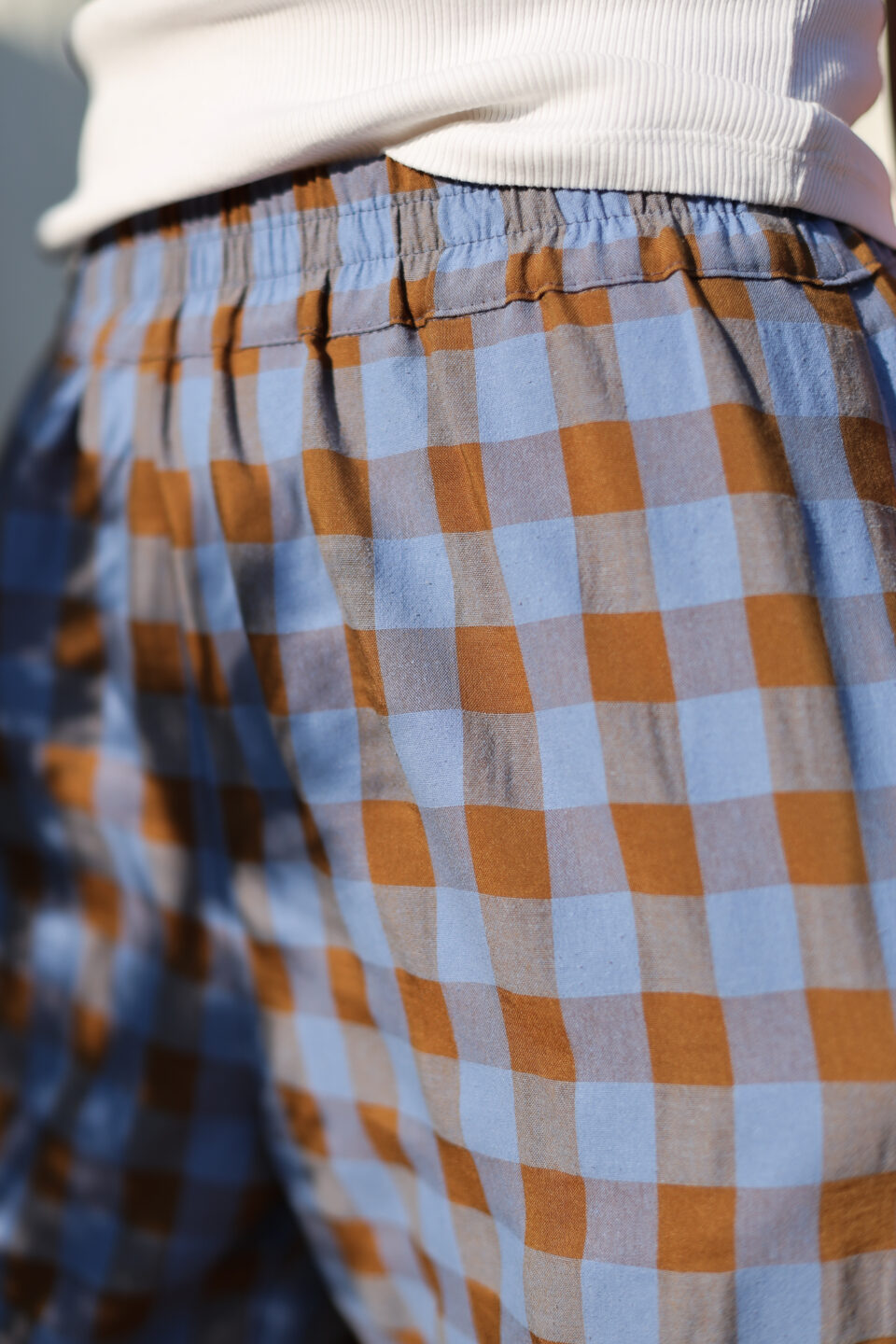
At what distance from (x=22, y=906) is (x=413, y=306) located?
0.59 metres

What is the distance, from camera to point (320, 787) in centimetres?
73

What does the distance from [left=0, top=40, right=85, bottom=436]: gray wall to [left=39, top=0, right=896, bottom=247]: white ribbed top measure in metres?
0.88

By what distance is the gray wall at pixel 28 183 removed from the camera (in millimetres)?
1473

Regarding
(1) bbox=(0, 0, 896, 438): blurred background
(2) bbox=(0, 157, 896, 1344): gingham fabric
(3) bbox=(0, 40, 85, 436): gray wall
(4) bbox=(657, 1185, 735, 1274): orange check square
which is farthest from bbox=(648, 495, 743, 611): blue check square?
(3) bbox=(0, 40, 85, 436): gray wall

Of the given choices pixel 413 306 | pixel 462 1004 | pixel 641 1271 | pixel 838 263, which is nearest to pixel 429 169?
pixel 413 306

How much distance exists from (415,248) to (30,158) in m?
1.09

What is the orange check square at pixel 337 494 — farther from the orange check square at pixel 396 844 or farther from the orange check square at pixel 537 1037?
the orange check square at pixel 537 1037

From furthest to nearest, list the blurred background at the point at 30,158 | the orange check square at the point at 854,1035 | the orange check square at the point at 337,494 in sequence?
→ the blurred background at the point at 30,158 < the orange check square at the point at 337,494 < the orange check square at the point at 854,1035

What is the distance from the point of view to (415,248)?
692 mm

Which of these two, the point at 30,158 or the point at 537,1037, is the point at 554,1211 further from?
the point at 30,158

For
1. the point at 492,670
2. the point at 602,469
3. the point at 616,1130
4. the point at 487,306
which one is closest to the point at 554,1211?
the point at 616,1130

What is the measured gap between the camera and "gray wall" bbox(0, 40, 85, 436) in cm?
147

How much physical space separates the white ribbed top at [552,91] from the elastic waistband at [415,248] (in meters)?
0.01

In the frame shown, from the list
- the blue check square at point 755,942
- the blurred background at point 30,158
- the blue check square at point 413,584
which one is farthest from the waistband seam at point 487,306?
the blurred background at point 30,158
